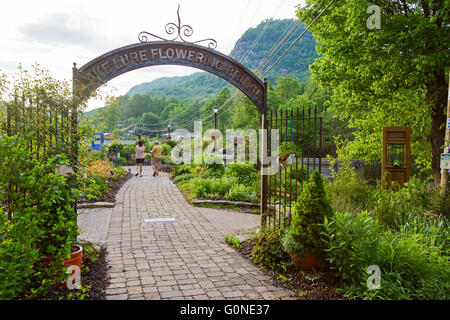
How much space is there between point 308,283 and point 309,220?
2.60ft

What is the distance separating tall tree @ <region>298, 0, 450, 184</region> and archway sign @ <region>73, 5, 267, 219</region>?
5.19m

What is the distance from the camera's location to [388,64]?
30.8ft

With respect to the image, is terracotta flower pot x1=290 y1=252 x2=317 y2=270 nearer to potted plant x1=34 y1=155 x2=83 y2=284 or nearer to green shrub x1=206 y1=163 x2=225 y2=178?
potted plant x1=34 y1=155 x2=83 y2=284

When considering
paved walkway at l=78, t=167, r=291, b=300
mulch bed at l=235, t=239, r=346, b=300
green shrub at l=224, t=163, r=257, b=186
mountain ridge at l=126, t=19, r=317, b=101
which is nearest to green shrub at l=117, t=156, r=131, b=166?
mountain ridge at l=126, t=19, r=317, b=101

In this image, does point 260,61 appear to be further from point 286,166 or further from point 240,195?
point 286,166

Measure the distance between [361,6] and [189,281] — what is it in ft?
27.8

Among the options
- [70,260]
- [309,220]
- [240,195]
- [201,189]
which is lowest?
[70,260]

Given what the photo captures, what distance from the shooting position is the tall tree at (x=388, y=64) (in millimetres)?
8570

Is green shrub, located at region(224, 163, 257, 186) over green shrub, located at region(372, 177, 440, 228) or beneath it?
over

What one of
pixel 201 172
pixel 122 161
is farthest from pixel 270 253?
pixel 122 161

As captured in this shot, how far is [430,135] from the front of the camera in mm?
10352

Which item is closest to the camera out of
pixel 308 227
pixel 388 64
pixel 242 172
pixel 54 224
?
pixel 54 224

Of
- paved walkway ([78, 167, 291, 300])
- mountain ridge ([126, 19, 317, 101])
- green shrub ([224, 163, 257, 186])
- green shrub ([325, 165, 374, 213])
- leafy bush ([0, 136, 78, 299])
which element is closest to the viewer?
leafy bush ([0, 136, 78, 299])

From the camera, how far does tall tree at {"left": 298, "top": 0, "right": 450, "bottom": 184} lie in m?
8.57
